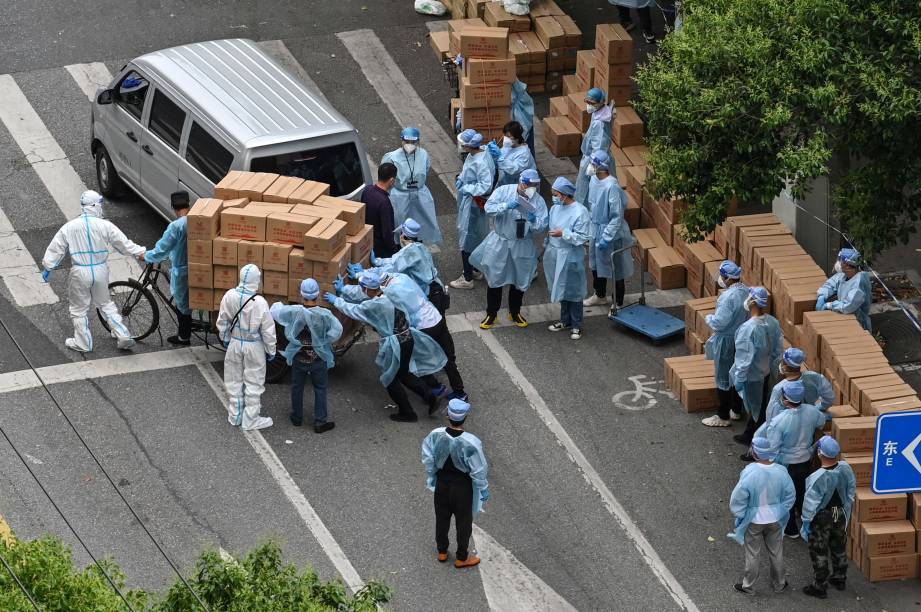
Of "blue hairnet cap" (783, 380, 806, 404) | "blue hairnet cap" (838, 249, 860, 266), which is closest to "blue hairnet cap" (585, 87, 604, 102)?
"blue hairnet cap" (838, 249, 860, 266)

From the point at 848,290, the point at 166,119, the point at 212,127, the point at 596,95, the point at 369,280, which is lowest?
the point at 848,290

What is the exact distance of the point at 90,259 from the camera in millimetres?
14547

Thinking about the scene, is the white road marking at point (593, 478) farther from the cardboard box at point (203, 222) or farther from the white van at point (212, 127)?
the cardboard box at point (203, 222)

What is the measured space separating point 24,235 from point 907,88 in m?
10.2

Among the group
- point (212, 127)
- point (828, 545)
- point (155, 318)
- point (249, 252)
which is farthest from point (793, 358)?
point (212, 127)

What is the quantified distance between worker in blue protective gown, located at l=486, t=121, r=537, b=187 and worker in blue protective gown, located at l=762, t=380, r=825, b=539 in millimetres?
5179

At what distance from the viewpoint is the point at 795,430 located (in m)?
12.4

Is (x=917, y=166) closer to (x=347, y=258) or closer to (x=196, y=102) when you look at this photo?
(x=347, y=258)

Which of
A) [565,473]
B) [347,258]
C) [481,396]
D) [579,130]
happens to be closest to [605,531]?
[565,473]

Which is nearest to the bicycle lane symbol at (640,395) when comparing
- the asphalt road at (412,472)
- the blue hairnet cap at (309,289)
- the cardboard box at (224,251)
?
the asphalt road at (412,472)

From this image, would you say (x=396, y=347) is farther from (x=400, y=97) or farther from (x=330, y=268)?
(x=400, y=97)

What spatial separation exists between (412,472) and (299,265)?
2.24 metres

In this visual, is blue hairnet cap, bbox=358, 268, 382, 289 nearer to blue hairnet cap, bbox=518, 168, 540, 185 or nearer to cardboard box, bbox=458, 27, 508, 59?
blue hairnet cap, bbox=518, 168, 540, 185

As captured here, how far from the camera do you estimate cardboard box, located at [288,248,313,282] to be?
1396 cm
